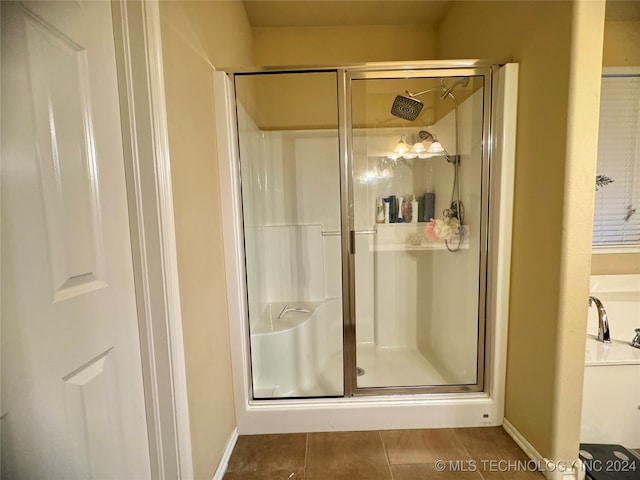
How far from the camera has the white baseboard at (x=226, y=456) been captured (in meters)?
1.19

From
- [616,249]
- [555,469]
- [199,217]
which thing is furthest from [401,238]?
[199,217]

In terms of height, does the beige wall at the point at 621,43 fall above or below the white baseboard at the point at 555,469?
above

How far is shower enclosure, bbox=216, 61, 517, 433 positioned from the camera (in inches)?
55.1

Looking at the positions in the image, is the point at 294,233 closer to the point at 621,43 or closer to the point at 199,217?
the point at 199,217

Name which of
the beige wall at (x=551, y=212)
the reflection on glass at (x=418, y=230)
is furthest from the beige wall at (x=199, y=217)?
the beige wall at (x=551, y=212)

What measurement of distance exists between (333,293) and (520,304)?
1.23m

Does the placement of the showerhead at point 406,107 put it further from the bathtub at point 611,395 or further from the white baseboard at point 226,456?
the white baseboard at point 226,456

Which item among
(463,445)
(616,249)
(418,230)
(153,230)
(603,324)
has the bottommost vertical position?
(463,445)

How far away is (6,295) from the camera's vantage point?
537mm

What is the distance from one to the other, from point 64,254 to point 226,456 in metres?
1.19

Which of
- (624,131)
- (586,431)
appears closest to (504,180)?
(624,131)

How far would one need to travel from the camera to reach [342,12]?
2010 mm

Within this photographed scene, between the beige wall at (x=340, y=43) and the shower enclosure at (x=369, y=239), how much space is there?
48 centimetres

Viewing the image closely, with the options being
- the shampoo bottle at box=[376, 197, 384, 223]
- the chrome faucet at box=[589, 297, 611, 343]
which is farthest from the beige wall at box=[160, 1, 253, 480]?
the chrome faucet at box=[589, 297, 611, 343]
